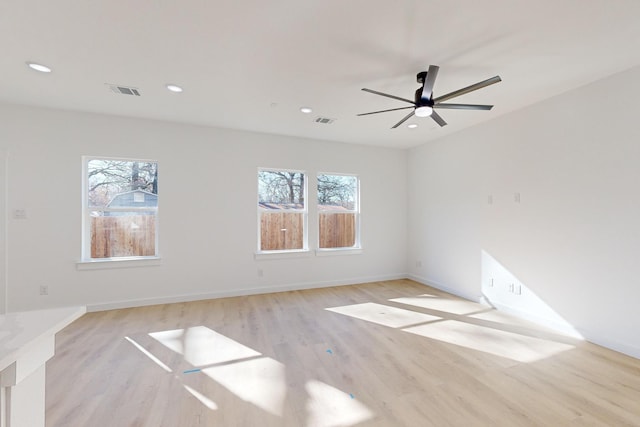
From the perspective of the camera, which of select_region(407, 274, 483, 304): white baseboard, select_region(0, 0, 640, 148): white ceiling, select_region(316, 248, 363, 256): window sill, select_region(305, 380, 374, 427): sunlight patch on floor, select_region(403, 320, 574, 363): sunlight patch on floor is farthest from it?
select_region(316, 248, 363, 256): window sill

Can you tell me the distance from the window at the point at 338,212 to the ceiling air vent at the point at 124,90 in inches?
117

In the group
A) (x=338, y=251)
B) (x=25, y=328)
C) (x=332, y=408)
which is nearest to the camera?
(x=25, y=328)

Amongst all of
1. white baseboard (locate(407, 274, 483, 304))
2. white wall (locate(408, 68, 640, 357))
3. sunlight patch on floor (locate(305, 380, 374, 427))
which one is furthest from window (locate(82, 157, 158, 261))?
white wall (locate(408, 68, 640, 357))

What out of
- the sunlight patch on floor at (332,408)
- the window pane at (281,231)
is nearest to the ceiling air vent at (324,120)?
the window pane at (281,231)

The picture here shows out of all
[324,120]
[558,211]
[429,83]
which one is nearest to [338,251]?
[324,120]

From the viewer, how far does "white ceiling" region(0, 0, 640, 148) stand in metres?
1.88

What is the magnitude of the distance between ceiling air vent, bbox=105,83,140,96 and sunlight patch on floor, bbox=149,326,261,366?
2740 millimetres

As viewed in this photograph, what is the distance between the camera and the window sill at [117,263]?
369 centimetres

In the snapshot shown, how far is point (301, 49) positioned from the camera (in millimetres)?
2301

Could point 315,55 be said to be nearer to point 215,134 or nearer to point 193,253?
point 215,134

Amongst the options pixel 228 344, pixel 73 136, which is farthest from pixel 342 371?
pixel 73 136

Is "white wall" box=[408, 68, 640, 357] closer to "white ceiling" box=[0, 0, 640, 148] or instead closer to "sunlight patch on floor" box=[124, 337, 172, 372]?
"white ceiling" box=[0, 0, 640, 148]

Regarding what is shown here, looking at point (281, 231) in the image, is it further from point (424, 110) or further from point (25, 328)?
point (25, 328)

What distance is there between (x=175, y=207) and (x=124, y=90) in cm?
167
